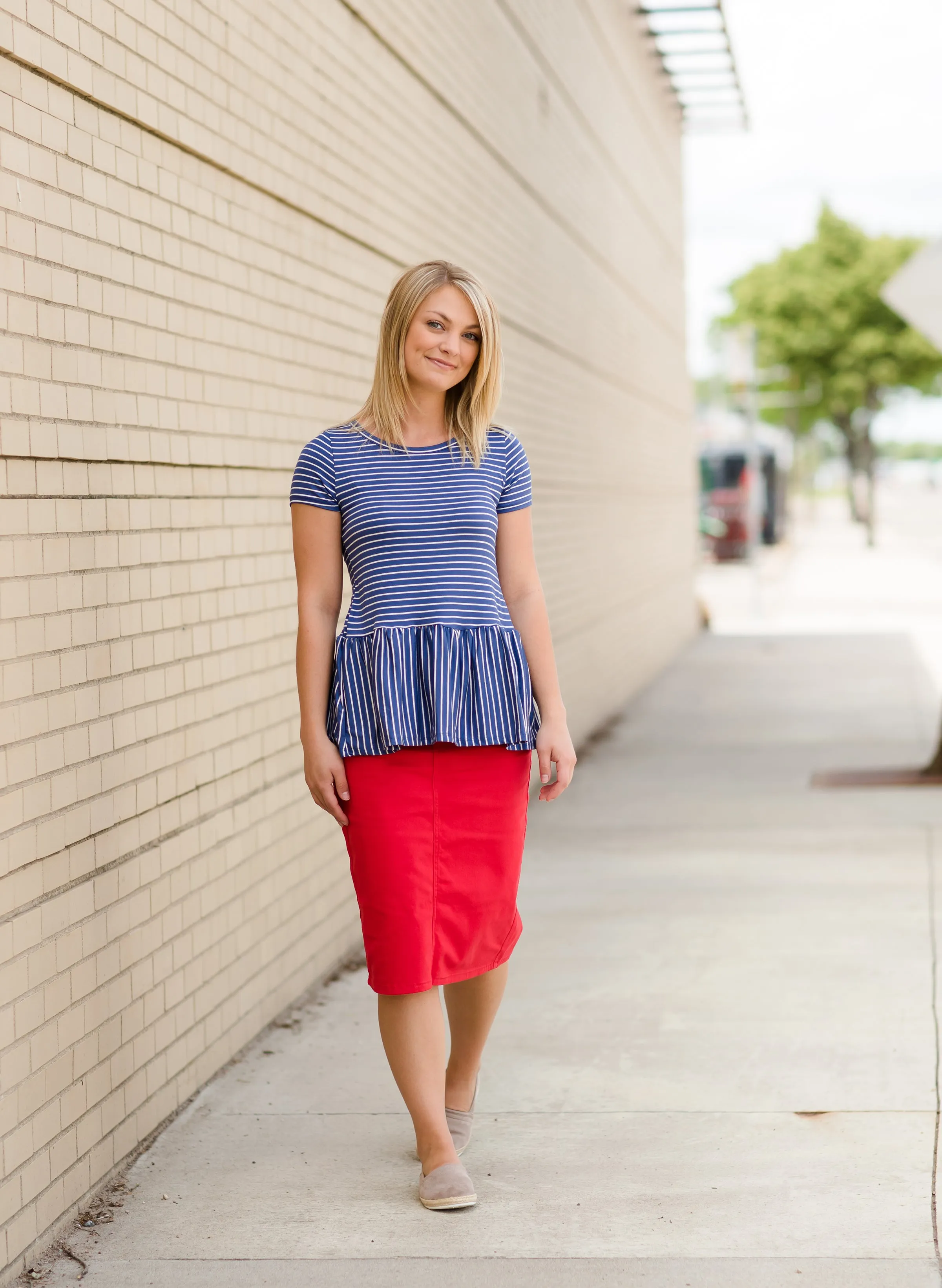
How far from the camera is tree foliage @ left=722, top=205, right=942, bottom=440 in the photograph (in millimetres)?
48656

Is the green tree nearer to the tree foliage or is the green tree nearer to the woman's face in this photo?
the tree foliage

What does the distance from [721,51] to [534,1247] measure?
14.0 metres

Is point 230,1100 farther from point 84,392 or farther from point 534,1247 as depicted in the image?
point 84,392

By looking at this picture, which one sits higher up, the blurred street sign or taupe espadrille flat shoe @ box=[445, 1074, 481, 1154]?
the blurred street sign

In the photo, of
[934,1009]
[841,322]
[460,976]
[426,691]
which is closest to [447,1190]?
[460,976]

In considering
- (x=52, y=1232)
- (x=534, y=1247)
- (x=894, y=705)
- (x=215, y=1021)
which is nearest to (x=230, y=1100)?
(x=215, y=1021)

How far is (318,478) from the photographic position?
321cm

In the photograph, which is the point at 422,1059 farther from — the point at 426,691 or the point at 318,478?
the point at 318,478

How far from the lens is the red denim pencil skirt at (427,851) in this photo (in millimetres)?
3176

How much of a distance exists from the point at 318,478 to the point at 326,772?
0.59 m

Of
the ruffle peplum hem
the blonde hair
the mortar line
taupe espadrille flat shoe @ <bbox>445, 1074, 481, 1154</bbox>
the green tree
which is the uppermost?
the green tree

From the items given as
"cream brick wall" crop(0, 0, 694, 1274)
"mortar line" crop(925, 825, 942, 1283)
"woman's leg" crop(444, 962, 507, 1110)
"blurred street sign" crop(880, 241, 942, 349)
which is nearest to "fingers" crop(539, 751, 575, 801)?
"woman's leg" crop(444, 962, 507, 1110)

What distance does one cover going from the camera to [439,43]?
6.75 m

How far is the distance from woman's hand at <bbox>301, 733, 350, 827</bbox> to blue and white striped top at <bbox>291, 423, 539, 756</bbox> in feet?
0.08
